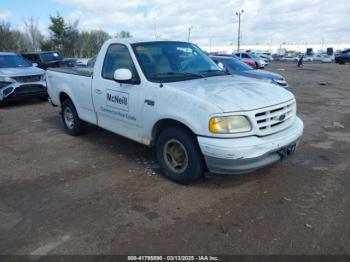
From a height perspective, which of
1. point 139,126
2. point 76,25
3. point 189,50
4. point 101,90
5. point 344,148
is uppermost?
point 76,25

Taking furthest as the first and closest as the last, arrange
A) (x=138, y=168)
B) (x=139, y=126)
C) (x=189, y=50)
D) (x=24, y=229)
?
1. (x=189, y=50)
2. (x=138, y=168)
3. (x=139, y=126)
4. (x=24, y=229)

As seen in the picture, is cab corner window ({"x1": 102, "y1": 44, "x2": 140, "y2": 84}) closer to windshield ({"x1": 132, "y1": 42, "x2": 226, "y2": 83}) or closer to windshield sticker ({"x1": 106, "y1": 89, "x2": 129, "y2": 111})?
windshield ({"x1": 132, "y1": 42, "x2": 226, "y2": 83})

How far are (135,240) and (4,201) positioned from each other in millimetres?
2010

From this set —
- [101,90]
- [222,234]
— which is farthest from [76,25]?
[222,234]

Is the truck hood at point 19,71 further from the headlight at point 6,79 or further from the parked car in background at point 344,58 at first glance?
the parked car in background at point 344,58

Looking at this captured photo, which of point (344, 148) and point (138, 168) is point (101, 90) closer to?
point (138, 168)

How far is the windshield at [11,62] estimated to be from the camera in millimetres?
11879

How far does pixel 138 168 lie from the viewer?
5395 millimetres

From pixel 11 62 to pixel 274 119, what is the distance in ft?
35.3

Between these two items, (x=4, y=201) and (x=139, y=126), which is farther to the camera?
(x=139, y=126)

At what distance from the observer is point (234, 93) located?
14.1 ft

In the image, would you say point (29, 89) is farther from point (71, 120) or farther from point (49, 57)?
point (49, 57)

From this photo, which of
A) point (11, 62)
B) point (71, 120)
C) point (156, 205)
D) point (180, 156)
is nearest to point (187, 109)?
point (180, 156)

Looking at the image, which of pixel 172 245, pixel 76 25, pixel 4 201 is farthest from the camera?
pixel 76 25
